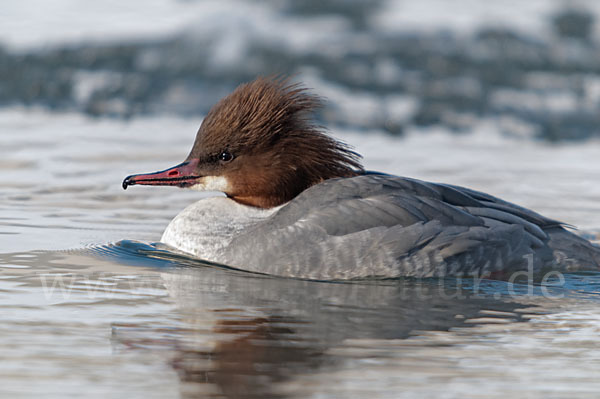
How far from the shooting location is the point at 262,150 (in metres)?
6.22

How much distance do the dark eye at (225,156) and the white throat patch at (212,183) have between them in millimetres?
122

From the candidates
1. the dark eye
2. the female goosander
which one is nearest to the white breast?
the female goosander

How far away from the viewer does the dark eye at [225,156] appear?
→ 6255 millimetres

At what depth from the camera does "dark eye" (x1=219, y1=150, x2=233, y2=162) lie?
6.25 m

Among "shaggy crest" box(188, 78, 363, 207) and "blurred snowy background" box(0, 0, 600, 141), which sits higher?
"blurred snowy background" box(0, 0, 600, 141)

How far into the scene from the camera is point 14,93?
40.9 ft

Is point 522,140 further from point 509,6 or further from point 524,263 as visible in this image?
point 524,263

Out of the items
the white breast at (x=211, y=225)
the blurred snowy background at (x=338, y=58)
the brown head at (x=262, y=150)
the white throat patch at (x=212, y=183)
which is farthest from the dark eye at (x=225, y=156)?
the blurred snowy background at (x=338, y=58)

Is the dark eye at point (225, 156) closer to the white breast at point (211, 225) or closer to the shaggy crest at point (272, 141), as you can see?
the shaggy crest at point (272, 141)

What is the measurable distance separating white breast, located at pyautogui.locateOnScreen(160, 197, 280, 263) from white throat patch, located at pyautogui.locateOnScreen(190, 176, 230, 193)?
4.6 inches

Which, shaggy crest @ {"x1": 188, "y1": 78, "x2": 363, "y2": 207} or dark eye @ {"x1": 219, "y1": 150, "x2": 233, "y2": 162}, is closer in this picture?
shaggy crest @ {"x1": 188, "y1": 78, "x2": 363, "y2": 207}

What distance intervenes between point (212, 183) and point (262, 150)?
16.0 inches

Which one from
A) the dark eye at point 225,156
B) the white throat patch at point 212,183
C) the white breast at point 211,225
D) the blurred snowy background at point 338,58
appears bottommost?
the white breast at point 211,225

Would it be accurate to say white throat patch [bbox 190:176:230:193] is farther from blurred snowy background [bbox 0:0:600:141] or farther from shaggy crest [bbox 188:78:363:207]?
blurred snowy background [bbox 0:0:600:141]
